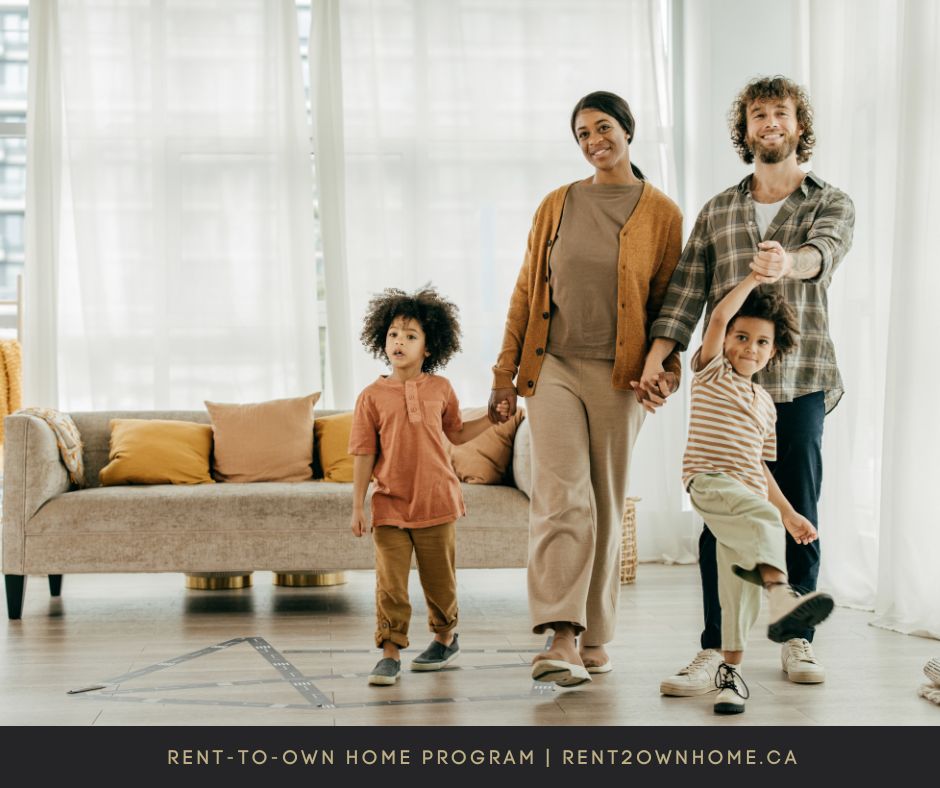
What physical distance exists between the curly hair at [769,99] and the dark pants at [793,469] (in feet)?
1.94

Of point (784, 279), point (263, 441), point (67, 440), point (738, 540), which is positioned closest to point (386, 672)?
point (738, 540)

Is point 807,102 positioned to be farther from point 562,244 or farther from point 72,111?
point 72,111

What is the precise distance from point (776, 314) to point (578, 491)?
1.91 feet

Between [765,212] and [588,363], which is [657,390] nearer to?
[588,363]

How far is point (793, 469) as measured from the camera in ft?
8.23

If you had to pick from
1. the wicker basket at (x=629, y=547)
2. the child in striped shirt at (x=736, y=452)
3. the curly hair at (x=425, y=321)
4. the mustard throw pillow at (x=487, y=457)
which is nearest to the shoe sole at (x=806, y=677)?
the child in striped shirt at (x=736, y=452)

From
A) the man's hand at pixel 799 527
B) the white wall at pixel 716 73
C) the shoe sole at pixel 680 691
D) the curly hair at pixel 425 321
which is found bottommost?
the shoe sole at pixel 680 691

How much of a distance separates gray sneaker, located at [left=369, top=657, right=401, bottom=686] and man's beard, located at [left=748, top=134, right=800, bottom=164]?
4.76ft

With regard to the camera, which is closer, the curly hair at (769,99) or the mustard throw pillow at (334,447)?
the curly hair at (769,99)

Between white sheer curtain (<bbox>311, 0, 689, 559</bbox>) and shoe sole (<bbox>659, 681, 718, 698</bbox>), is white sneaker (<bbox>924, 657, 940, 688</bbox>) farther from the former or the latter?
white sheer curtain (<bbox>311, 0, 689, 559</bbox>)

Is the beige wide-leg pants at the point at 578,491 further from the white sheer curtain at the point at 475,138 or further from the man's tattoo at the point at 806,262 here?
the white sheer curtain at the point at 475,138

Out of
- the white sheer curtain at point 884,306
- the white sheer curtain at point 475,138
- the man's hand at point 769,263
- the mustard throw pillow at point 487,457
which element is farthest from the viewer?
the white sheer curtain at point 475,138

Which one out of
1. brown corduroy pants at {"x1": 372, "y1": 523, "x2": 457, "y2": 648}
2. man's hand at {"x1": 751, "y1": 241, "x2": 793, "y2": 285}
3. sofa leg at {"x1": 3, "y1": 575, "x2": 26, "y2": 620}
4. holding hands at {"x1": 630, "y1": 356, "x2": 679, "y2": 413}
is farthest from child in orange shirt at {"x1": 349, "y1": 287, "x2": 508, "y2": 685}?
sofa leg at {"x1": 3, "y1": 575, "x2": 26, "y2": 620}

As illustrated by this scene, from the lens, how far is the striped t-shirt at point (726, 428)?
2207mm
